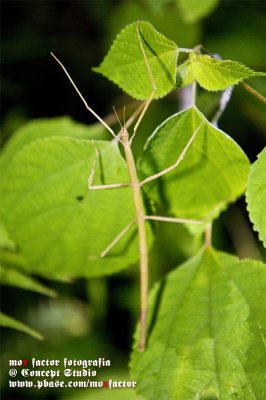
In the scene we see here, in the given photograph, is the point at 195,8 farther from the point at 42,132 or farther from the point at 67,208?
the point at 67,208

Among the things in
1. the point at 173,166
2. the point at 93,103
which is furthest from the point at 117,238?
the point at 93,103

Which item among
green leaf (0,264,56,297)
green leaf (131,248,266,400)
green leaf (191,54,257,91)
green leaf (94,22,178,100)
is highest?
green leaf (94,22,178,100)

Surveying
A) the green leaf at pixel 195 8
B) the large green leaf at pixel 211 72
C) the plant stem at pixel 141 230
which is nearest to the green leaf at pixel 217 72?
the large green leaf at pixel 211 72

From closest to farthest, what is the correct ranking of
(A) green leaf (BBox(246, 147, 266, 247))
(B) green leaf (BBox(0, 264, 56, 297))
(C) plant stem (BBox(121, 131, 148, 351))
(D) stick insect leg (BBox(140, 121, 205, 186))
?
1. (A) green leaf (BBox(246, 147, 266, 247))
2. (D) stick insect leg (BBox(140, 121, 205, 186))
3. (C) plant stem (BBox(121, 131, 148, 351))
4. (B) green leaf (BBox(0, 264, 56, 297))

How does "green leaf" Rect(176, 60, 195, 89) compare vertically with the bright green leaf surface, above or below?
below

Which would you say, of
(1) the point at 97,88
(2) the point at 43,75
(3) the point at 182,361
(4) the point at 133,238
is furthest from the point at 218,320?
(2) the point at 43,75

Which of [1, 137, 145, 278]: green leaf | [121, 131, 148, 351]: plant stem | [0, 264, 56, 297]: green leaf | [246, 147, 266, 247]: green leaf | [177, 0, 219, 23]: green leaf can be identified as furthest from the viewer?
[177, 0, 219, 23]: green leaf

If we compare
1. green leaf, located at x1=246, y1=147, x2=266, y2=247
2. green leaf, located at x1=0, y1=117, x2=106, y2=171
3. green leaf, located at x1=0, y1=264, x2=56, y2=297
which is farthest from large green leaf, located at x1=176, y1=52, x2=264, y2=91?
green leaf, located at x1=0, y1=117, x2=106, y2=171

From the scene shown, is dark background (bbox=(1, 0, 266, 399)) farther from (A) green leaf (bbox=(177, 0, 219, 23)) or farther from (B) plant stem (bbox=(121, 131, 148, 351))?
(B) plant stem (bbox=(121, 131, 148, 351))
